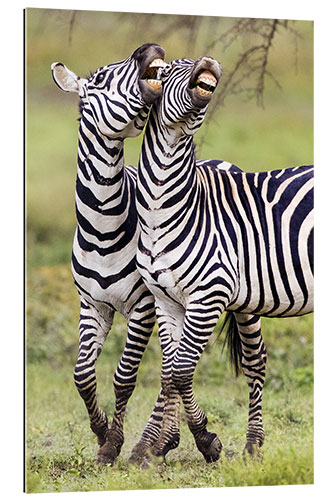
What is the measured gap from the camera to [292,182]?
5.51 m

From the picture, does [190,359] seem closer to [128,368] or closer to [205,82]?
[128,368]

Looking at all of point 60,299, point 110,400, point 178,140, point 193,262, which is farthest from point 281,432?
point 60,299

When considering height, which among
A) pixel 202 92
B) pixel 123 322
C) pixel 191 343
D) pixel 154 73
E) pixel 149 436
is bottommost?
pixel 149 436

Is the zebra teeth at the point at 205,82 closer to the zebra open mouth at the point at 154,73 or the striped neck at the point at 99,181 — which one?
the zebra open mouth at the point at 154,73

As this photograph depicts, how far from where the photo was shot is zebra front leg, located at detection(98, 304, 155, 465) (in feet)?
18.0

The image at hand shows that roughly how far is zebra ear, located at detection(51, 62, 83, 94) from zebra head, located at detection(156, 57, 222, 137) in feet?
1.72

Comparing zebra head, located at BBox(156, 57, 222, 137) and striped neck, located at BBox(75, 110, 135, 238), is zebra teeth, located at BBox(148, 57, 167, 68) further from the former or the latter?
striped neck, located at BBox(75, 110, 135, 238)

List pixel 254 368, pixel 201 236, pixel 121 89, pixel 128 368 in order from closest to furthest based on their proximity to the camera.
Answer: pixel 121 89
pixel 201 236
pixel 128 368
pixel 254 368

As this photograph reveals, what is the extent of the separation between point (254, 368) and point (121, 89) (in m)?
2.07

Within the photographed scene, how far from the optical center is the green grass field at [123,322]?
18.3ft

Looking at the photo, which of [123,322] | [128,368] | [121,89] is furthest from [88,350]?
[123,322]

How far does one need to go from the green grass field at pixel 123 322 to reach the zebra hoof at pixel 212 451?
5 centimetres

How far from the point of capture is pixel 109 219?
17.5 feet

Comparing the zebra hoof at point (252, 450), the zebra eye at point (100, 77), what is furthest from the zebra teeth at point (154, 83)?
the zebra hoof at point (252, 450)
